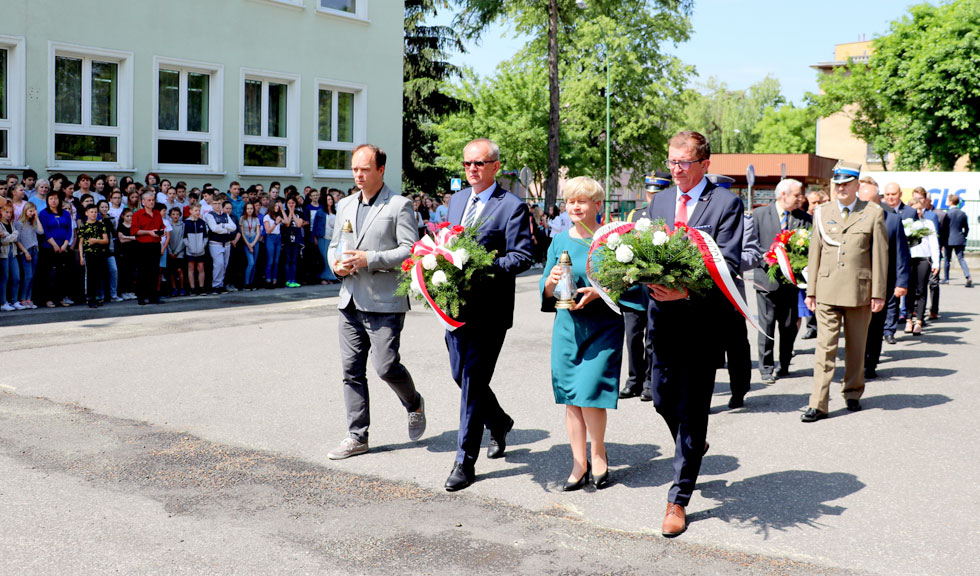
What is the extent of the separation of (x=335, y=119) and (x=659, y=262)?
1960cm

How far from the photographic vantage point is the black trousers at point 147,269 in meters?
15.0

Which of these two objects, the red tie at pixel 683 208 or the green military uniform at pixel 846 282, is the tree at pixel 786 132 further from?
the red tie at pixel 683 208

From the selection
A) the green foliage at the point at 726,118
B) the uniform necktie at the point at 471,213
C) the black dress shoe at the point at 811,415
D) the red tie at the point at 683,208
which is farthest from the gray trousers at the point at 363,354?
the green foliage at the point at 726,118

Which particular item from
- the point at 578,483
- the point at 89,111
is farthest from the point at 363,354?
the point at 89,111

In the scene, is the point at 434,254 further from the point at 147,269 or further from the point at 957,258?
the point at 957,258

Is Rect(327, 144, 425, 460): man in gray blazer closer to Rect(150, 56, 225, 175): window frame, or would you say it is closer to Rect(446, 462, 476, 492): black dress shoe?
Rect(446, 462, 476, 492): black dress shoe

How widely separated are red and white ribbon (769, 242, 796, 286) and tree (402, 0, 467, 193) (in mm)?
33549

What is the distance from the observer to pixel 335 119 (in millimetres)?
23594

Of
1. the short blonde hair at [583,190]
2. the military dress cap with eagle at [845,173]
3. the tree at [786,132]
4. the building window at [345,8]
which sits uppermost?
the tree at [786,132]

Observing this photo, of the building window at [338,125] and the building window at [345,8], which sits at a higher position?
the building window at [345,8]

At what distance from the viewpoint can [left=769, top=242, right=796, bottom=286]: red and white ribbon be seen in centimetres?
934

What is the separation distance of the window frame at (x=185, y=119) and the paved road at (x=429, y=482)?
10.4 m

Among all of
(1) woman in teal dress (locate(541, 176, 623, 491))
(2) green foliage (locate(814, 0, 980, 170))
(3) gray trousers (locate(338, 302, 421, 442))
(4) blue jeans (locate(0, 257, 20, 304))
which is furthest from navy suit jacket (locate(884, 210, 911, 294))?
(2) green foliage (locate(814, 0, 980, 170))

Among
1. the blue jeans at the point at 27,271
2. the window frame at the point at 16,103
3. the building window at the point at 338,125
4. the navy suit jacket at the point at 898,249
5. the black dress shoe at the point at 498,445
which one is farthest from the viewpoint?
the building window at the point at 338,125
